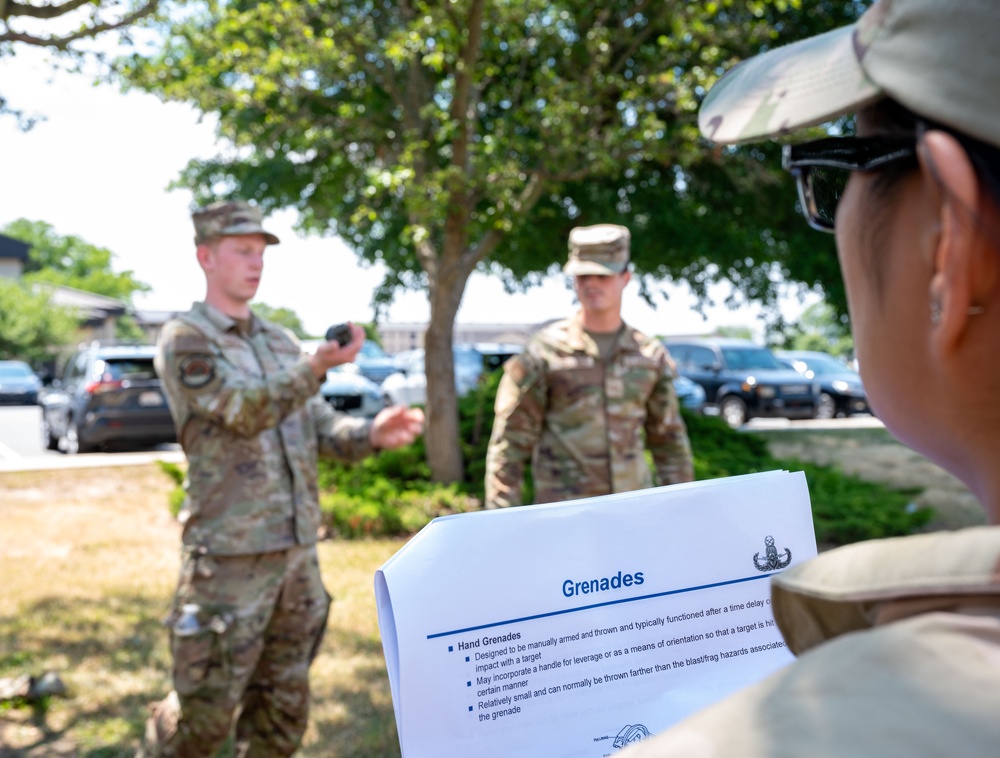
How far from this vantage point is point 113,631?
5.66 m

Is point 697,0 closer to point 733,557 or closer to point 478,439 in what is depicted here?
point 478,439

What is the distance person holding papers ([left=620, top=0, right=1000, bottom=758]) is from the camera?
538 millimetres

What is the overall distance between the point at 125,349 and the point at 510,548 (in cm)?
1490

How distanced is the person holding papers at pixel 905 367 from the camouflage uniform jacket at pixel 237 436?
2569 mm

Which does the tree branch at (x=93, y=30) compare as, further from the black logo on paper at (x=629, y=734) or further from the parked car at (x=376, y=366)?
the parked car at (x=376, y=366)

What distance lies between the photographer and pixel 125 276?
8262 centimetres

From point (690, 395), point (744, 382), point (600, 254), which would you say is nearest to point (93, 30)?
point (600, 254)

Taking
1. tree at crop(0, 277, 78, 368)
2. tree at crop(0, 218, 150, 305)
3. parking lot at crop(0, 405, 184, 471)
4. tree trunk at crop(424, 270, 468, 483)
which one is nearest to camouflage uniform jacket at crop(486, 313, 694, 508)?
tree trunk at crop(424, 270, 468, 483)

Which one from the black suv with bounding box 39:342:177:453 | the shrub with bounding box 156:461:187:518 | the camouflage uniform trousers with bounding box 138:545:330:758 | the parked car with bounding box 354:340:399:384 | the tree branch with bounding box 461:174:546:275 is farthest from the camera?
the parked car with bounding box 354:340:399:384

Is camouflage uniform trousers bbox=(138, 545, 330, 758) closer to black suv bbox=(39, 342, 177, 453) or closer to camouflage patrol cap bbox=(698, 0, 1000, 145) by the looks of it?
camouflage patrol cap bbox=(698, 0, 1000, 145)

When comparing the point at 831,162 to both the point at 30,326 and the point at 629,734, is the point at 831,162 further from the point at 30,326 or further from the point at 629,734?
the point at 30,326

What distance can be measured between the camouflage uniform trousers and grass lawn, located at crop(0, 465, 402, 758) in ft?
2.66

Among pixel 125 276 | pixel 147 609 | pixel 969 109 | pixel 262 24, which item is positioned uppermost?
pixel 125 276

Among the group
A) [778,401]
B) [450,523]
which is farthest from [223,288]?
[778,401]
